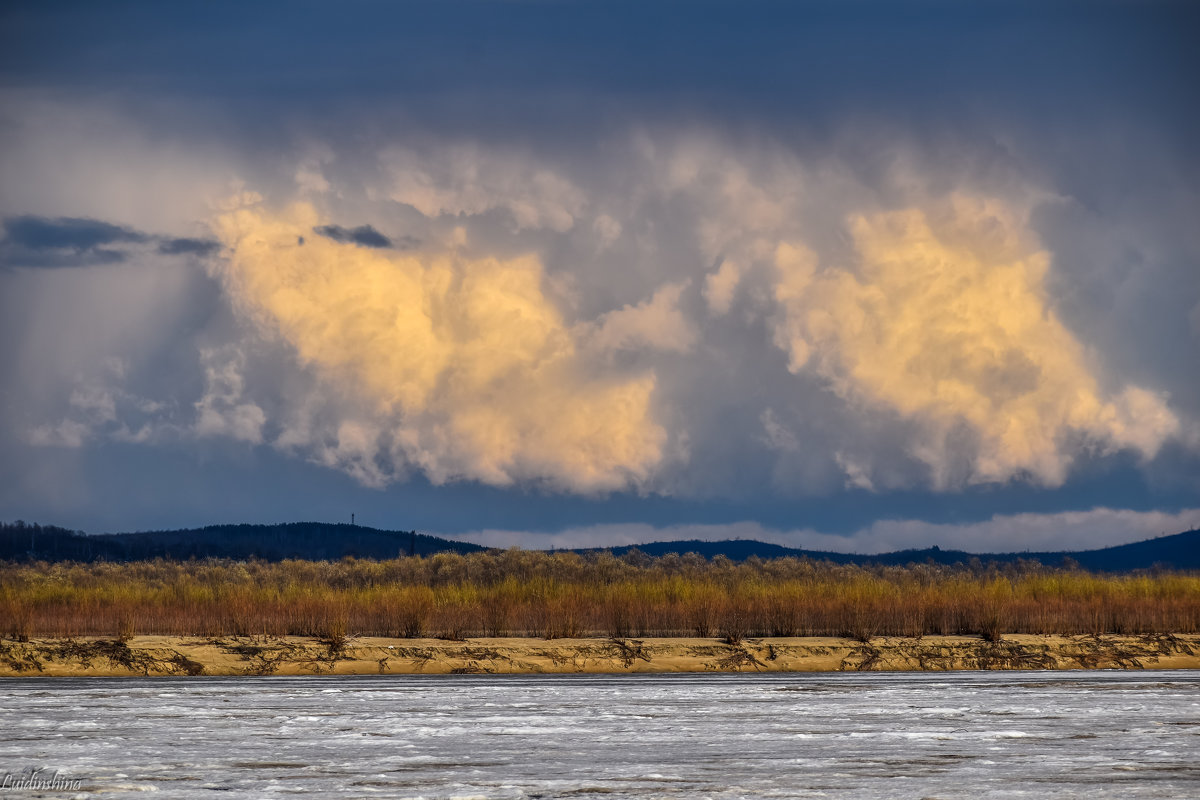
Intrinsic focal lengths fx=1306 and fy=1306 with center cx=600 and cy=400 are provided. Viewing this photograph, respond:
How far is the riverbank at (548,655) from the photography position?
97.5 ft

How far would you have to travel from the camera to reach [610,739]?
16609 mm

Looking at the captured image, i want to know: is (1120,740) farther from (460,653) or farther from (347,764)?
(460,653)

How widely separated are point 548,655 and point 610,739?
1446 cm

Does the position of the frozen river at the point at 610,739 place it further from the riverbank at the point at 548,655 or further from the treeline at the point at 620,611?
the treeline at the point at 620,611

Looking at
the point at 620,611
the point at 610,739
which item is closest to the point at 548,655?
the point at 620,611

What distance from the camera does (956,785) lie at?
1340 centimetres

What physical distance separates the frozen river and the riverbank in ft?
14.4

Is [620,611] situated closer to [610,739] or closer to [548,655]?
[548,655]

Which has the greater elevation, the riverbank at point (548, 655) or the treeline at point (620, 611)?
the treeline at point (620, 611)

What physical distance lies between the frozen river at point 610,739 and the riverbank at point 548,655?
173 inches

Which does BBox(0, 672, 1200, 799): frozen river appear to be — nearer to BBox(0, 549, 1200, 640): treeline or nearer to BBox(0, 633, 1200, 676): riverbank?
BBox(0, 633, 1200, 676): riverbank

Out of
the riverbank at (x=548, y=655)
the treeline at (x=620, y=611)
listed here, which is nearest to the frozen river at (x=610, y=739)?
the riverbank at (x=548, y=655)

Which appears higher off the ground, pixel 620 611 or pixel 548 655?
pixel 620 611

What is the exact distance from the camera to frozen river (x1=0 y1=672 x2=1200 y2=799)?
13414mm
